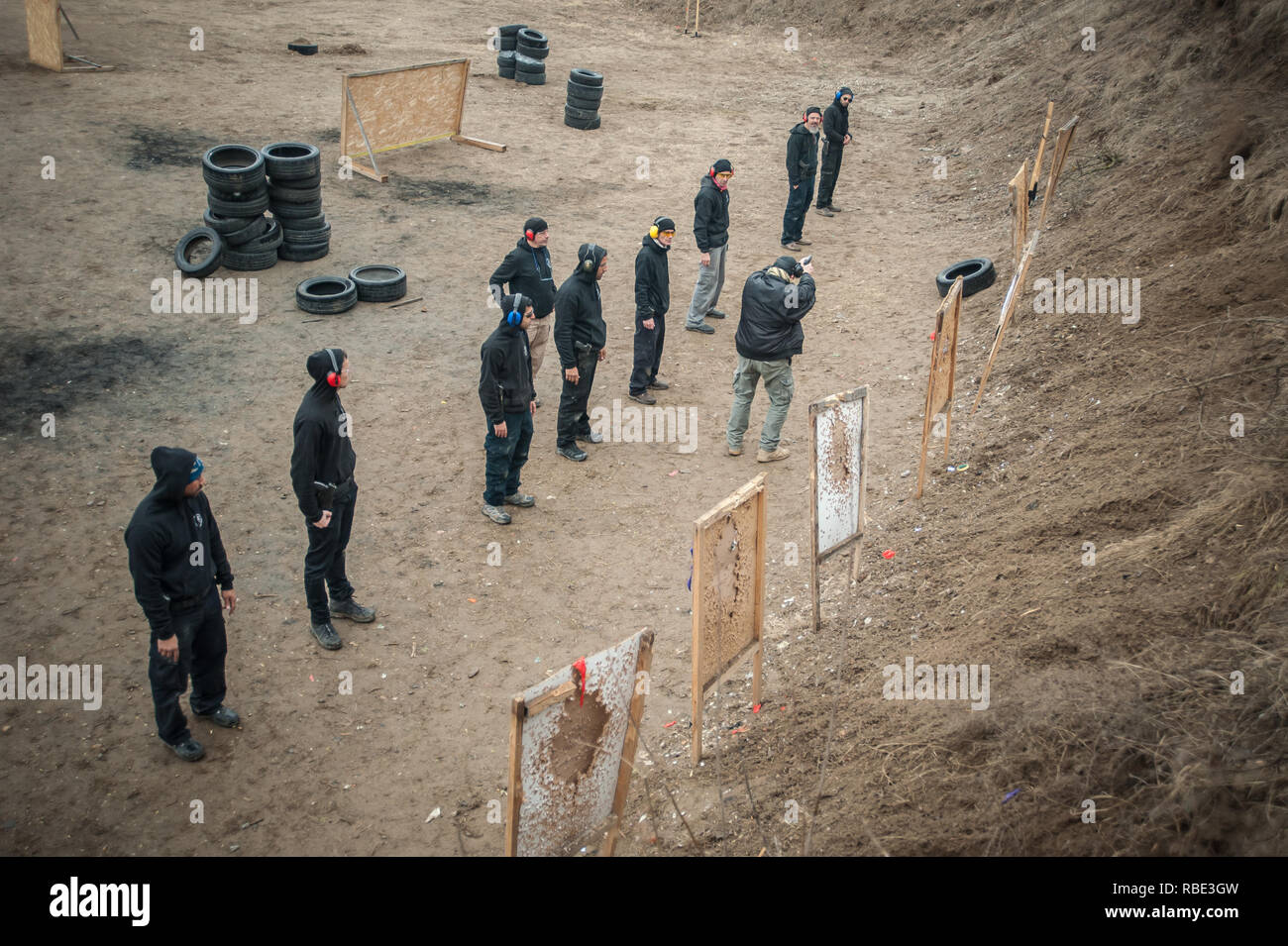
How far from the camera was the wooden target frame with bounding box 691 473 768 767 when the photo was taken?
612 cm

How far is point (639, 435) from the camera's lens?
11320mm

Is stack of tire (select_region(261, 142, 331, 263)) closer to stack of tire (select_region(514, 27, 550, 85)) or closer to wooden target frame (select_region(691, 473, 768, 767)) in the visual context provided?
wooden target frame (select_region(691, 473, 768, 767))

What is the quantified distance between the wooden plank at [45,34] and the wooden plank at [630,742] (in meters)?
21.4

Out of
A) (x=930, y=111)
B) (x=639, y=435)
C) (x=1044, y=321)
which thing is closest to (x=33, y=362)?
(x=639, y=435)

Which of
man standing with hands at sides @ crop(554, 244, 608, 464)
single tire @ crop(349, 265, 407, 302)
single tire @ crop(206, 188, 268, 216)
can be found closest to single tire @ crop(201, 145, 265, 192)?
single tire @ crop(206, 188, 268, 216)

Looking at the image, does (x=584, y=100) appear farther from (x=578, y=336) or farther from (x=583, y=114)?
(x=578, y=336)

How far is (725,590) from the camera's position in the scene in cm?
652

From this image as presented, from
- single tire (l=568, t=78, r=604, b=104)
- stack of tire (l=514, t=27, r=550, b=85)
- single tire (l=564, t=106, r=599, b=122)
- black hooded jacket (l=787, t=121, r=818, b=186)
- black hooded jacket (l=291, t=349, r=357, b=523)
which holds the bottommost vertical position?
black hooded jacket (l=291, t=349, r=357, b=523)

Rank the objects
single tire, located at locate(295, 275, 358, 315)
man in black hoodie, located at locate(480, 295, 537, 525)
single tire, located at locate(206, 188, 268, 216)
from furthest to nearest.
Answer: single tire, located at locate(206, 188, 268, 216)
single tire, located at locate(295, 275, 358, 315)
man in black hoodie, located at locate(480, 295, 537, 525)

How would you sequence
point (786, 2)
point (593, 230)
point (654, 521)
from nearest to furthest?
point (654, 521), point (593, 230), point (786, 2)

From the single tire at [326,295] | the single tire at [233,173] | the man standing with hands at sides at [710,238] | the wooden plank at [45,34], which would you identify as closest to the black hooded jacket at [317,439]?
the single tire at [326,295]

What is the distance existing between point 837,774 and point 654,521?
4084 mm

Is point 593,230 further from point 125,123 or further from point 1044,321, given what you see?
point 125,123

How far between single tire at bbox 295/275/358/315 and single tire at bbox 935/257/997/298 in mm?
8479
